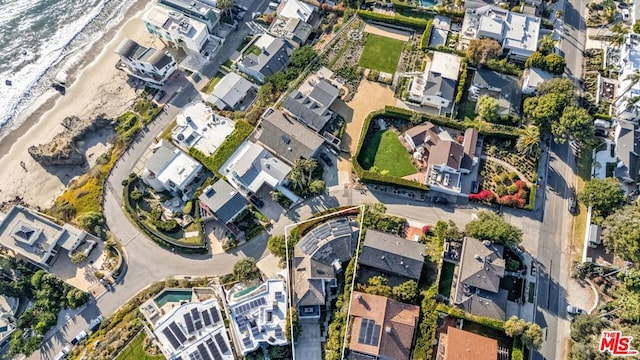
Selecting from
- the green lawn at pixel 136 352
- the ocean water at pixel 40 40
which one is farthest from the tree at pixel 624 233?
the ocean water at pixel 40 40

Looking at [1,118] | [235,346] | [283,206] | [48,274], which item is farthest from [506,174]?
[1,118]

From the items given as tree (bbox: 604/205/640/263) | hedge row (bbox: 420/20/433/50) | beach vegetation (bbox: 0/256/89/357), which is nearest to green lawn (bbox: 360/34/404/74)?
hedge row (bbox: 420/20/433/50)

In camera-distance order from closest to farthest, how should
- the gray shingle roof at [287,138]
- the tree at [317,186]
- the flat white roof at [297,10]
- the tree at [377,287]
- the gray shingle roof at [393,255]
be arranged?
the tree at [377,287] < the gray shingle roof at [393,255] < the tree at [317,186] < the gray shingle roof at [287,138] < the flat white roof at [297,10]

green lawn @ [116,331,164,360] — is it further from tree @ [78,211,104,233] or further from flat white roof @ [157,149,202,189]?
flat white roof @ [157,149,202,189]

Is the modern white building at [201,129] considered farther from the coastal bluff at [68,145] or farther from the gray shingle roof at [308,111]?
the coastal bluff at [68,145]

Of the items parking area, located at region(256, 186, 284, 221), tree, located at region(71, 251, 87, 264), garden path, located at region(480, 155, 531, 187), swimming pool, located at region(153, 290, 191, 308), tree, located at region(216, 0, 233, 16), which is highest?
tree, located at region(216, 0, 233, 16)

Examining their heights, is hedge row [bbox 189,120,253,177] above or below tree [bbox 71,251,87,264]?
above
